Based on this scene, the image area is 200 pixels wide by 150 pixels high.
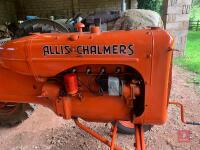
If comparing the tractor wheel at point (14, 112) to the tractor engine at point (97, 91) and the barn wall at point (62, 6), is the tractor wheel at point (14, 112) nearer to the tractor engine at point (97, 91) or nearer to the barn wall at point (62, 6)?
the tractor engine at point (97, 91)

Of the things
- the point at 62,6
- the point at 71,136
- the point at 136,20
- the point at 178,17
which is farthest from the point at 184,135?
the point at 62,6

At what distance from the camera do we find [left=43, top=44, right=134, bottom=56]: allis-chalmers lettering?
1.66m

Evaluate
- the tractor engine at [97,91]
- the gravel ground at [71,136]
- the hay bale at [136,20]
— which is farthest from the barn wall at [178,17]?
the tractor engine at [97,91]

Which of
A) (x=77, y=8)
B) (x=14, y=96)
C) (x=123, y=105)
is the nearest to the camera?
(x=123, y=105)

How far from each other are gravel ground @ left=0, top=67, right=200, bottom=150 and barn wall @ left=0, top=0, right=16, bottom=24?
10.7 meters

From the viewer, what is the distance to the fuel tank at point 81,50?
165cm

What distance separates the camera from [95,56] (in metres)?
1.71

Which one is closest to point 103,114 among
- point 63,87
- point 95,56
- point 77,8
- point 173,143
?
point 63,87

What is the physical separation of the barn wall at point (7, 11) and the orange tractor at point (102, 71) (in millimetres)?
11747

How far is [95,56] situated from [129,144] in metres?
1.34

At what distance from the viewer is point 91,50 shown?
1710 millimetres

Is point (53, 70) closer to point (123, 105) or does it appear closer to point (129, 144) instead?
point (123, 105)

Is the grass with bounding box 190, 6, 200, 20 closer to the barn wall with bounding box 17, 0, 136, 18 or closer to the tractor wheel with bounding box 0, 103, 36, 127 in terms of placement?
the barn wall with bounding box 17, 0, 136, 18

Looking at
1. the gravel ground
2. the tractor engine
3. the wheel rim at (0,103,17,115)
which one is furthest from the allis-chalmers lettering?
the wheel rim at (0,103,17,115)
